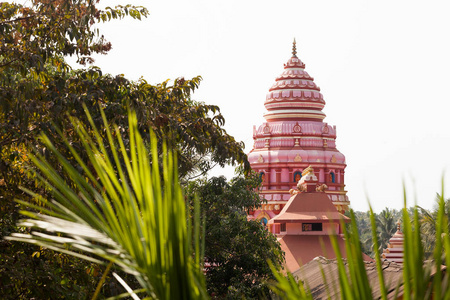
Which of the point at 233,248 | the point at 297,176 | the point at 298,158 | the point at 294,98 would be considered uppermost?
the point at 294,98

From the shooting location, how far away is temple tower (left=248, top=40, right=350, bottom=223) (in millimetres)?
34000

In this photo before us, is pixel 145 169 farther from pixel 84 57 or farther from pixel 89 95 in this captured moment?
pixel 84 57

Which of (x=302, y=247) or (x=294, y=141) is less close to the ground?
(x=294, y=141)

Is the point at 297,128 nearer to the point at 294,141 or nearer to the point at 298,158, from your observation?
the point at 294,141

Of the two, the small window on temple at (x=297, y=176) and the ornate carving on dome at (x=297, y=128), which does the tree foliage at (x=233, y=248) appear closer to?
the small window on temple at (x=297, y=176)

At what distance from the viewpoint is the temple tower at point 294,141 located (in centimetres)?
3400

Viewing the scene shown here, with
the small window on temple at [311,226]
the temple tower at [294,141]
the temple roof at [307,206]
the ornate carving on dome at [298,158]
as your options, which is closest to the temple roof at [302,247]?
the small window on temple at [311,226]

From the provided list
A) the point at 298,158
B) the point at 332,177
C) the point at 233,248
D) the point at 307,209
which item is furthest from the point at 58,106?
the point at 332,177

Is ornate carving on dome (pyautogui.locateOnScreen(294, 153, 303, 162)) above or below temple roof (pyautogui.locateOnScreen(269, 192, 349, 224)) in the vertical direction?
above

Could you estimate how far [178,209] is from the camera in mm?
1102

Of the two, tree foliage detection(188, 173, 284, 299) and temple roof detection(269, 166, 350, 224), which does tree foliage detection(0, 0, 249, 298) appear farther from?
temple roof detection(269, 166, 350, 224)

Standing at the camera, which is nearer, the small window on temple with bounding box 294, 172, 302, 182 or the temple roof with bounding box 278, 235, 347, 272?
the temple roof with bounding box 278, 235, 347, 272

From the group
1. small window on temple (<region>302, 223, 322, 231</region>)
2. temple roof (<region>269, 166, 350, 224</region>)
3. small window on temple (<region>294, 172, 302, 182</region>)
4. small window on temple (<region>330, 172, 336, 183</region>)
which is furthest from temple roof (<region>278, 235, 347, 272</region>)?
small window on temple (<region>330, 172, 336, 183</region>)

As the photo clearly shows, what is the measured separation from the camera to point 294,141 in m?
34.2
